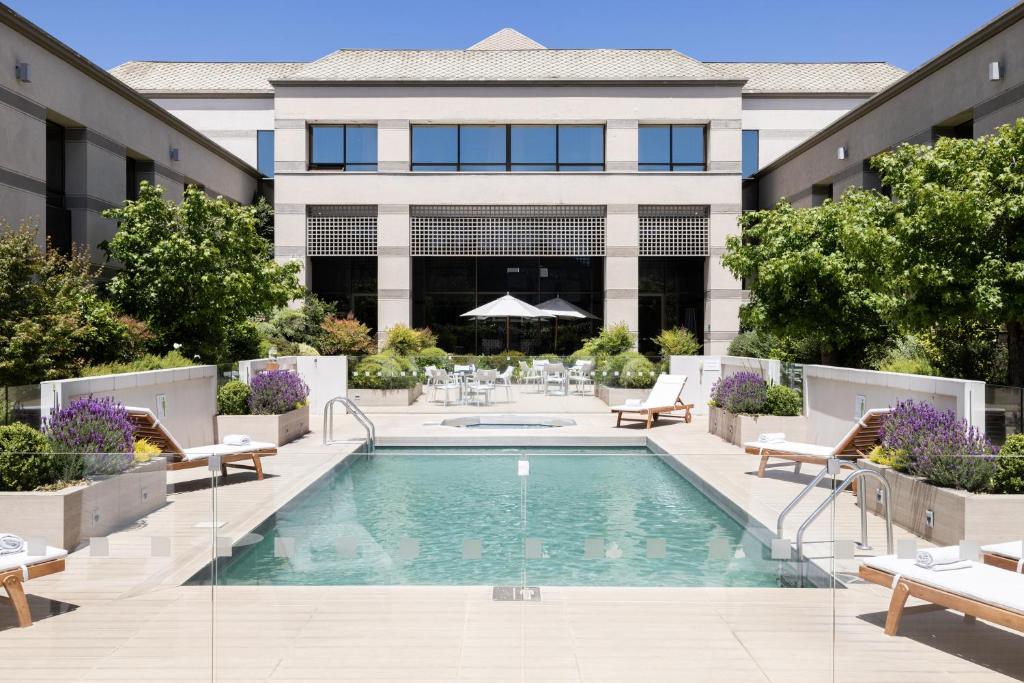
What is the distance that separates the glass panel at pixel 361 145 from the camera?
28.7 meters

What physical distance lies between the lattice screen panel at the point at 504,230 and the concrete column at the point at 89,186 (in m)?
11.2

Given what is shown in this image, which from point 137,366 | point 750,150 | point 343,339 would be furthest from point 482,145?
point 137,366

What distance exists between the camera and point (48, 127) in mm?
17656

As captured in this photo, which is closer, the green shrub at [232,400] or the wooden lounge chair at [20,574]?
the wooden lounge chair at [20,574]

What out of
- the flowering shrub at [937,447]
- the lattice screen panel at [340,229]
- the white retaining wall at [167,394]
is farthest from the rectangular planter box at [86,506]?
the lattice screen panel at [340,229]

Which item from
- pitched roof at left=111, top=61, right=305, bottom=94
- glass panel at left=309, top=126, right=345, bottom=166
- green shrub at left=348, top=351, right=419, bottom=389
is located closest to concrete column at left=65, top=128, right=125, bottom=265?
green shrub at left=348, top=351, right=419, bottom=389

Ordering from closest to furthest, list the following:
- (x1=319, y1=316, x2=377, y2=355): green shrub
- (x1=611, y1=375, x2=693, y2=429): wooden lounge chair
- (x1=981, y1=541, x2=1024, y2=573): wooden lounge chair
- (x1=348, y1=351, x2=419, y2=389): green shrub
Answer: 1. (x1=981, y1=541, x2=1024, y2=573): wooden lounge chair
2. (x1=611, y1=375, x2=693, y2=429): wooden lounge chair
3. (x1=348, y1=351, x2=419, y2=389): green shrub
4. (x1=319, y1=316, x2=377, y2=355): green shrub

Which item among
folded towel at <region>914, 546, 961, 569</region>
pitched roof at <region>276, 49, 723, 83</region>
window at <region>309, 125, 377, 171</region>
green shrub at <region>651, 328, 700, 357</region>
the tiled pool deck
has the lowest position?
the tiled pool deck

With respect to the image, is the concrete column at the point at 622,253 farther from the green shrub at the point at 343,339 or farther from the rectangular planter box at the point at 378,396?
the rectangular planter box at the point at 378,396

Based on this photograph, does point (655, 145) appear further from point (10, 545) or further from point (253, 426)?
point (10, 545)

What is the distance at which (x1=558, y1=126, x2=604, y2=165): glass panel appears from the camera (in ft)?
94.3

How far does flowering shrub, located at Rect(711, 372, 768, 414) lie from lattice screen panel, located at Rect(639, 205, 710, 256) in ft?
50.2

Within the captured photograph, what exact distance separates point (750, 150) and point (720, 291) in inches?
257

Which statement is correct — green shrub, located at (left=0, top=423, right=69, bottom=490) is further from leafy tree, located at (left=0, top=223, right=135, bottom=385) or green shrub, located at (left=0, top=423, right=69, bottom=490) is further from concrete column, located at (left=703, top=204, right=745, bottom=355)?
concrete column, located at (left=703, top=204, right=745, bottom=355)
